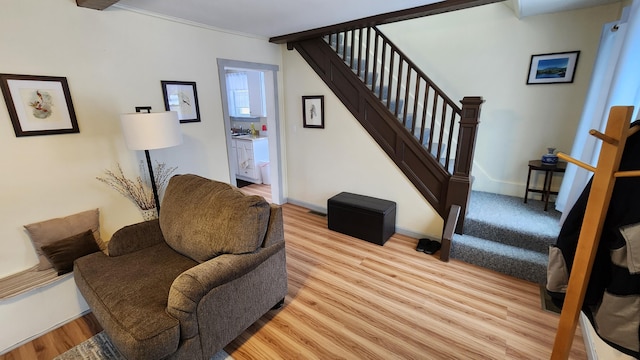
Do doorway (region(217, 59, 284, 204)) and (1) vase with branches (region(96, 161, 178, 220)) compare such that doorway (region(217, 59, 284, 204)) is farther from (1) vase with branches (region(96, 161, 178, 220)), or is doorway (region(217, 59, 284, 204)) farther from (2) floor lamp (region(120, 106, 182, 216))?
(2) floor lamp (region(120, 106, 182, 216))

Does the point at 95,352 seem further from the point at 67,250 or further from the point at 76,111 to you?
the point at 76,111

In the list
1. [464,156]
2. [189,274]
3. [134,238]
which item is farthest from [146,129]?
[464,156]

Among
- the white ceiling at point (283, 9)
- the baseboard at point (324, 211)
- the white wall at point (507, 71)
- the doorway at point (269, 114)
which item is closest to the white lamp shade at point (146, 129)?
the white ceiling at point (283, 9)

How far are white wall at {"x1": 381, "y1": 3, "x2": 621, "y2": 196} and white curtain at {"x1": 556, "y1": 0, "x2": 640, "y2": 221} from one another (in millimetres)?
449

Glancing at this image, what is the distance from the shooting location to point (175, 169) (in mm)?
2951

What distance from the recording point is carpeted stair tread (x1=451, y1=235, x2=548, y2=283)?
2.33 meters

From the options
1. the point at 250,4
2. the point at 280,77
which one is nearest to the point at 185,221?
the point at 250,4

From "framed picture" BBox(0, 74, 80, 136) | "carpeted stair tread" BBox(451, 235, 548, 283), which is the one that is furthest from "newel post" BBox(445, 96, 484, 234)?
"framed picture" BBox(0, 74, 80, 136)

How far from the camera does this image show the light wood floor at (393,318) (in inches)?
69.5

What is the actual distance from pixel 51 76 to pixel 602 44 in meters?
4.53

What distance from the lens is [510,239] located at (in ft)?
8.41

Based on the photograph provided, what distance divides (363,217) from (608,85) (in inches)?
90.2

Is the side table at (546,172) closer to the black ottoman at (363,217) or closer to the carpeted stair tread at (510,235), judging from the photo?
the carpeted stair tread at (510,235)

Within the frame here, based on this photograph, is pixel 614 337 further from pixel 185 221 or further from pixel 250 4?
pixel 250 4
